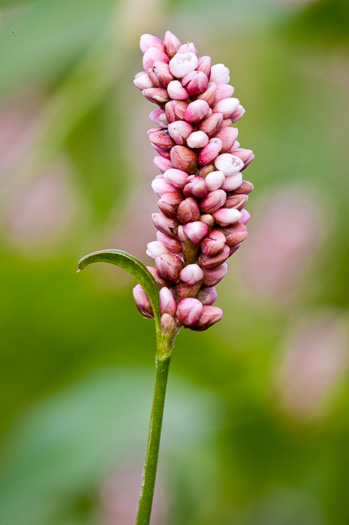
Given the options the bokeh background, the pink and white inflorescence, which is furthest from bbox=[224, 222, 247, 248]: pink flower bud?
the bokeh background

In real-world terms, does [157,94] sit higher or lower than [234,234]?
higher

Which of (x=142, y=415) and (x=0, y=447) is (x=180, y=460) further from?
(x=0, y=447)

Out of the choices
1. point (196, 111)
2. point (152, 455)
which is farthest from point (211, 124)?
point (152, 455)

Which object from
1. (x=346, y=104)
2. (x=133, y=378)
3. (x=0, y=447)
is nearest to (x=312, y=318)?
(x=133, y=378)

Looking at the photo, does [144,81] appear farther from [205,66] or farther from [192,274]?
[192,274]

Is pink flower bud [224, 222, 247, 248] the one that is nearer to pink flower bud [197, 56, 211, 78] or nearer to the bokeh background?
pink flower bud [197, 56, 211, 78]
